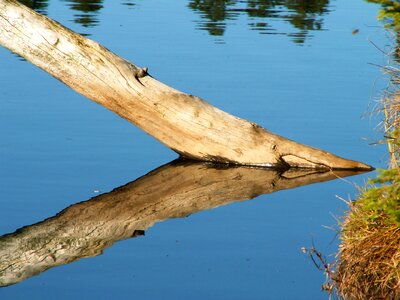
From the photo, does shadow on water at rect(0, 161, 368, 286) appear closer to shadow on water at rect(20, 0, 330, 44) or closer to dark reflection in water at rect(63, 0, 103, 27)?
shadow on water at rect(20, 0, 330, 44)

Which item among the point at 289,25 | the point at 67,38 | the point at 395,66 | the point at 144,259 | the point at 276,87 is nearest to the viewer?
the point at 144,259

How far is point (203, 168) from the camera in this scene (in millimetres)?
11508

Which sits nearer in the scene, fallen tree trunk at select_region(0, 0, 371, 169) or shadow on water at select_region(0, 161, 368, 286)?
shadow on water at select_region(0, 161, 368, 286)

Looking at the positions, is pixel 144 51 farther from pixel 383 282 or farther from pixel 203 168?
pixel 383 282

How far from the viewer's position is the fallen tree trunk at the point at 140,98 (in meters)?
11.3

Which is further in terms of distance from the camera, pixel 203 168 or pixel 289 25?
pixel 289 25

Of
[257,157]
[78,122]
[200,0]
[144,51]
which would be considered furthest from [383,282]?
[200,0]

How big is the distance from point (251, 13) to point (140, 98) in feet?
36.7

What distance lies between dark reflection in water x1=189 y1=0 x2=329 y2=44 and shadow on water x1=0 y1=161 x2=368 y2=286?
319 inches

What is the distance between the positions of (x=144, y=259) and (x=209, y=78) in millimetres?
7126

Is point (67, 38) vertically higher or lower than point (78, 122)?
higher

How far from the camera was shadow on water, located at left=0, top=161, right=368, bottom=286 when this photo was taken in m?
8.83

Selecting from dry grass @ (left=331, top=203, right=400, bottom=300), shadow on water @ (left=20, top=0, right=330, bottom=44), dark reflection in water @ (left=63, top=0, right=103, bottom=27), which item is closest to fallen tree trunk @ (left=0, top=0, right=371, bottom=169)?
dry grass @ (left=331, top=203, right=400, bottom=300)

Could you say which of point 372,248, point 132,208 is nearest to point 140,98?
point 132,208
